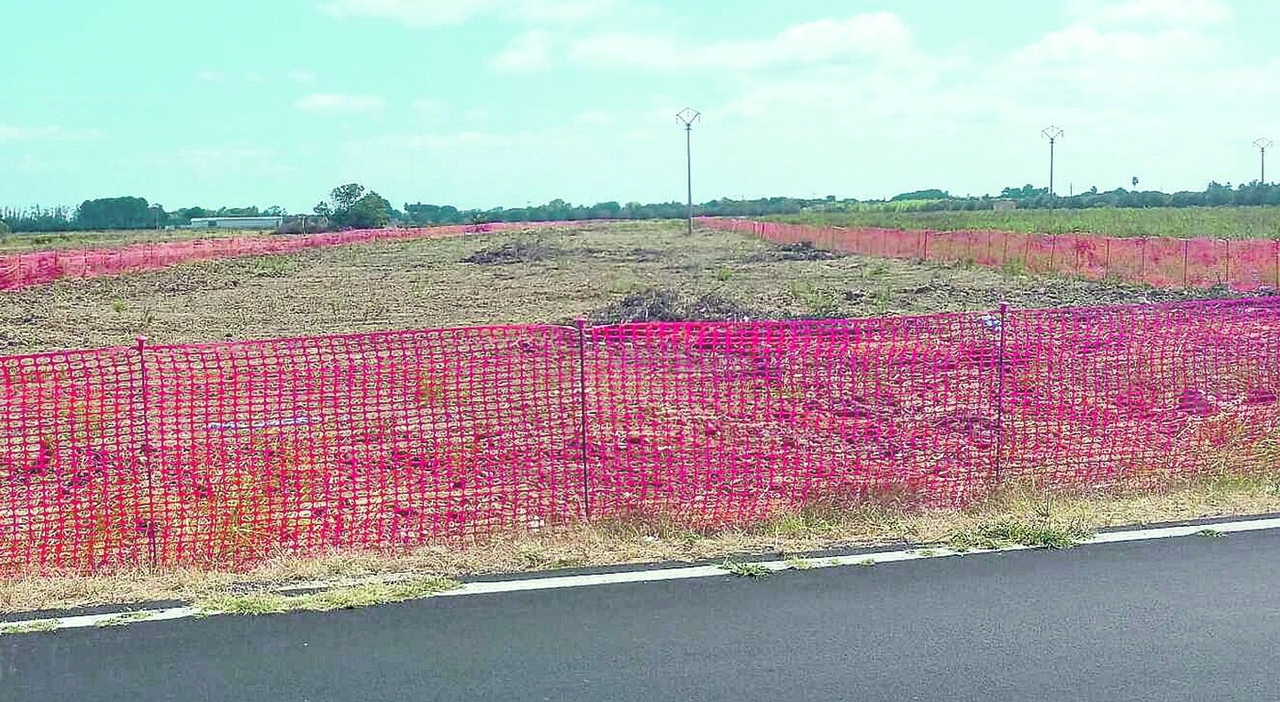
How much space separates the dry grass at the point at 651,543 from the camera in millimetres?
5680

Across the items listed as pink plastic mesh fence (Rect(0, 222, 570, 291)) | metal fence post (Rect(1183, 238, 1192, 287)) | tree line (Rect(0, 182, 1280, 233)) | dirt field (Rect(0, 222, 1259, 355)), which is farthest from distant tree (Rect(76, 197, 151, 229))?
metal fence post (Rect(1183, 238, 1192, 287))

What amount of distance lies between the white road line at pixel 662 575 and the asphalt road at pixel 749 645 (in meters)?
0.11

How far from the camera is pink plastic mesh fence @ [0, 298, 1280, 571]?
6.88 metres

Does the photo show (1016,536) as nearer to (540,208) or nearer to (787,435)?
(787,435)

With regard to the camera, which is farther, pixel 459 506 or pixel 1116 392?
pixel 1116 392

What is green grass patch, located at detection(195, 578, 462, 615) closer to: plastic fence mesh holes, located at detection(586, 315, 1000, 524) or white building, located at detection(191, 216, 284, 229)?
plastic fence mesh holes, located at detection(586, 315, 1000, 524)

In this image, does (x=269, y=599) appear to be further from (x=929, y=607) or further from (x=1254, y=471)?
(x=1254, y=471)

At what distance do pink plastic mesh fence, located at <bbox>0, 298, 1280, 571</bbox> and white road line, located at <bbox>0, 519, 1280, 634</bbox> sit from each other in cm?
77

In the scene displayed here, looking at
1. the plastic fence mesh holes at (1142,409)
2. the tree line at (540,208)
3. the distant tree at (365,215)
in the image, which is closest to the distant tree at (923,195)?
the tree line at (540,208)

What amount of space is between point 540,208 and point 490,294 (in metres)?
136

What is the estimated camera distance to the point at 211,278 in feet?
115

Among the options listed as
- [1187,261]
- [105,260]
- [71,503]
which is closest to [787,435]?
[71,503]

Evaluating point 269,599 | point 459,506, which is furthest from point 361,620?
point 459,506

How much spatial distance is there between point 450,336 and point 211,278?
21.7 m
